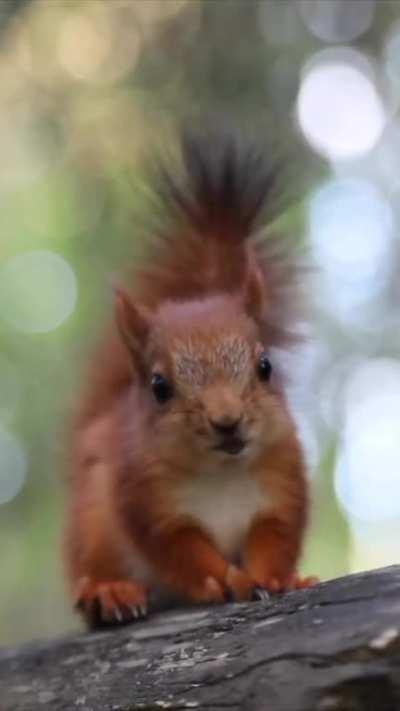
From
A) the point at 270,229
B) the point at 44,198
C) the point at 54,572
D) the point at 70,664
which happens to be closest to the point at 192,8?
the point at 44,198

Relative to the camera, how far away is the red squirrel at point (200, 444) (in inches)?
72.2

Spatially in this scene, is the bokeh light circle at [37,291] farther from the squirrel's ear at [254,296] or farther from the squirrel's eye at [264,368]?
the squirrel's eye at [264,368]

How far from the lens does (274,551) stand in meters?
1.89

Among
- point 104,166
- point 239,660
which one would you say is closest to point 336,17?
point 104,166

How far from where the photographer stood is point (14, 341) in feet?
13.5

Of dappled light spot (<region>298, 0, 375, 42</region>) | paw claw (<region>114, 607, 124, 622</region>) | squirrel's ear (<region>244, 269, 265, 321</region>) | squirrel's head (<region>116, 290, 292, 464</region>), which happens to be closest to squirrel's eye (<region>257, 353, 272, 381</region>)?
squirrel's head (<region>116, 290, 292, 464</region>)

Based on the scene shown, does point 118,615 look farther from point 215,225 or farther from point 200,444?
point 215,225

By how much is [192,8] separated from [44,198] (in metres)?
0.89


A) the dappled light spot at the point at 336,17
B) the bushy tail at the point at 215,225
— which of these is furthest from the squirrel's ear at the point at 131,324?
the dappled light spot at the point at 336,17

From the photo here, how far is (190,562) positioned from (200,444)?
0.20 meters

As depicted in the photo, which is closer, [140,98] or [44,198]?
[140,98]

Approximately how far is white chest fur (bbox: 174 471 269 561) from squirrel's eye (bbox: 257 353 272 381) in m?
0.17

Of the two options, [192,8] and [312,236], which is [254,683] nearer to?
[312,236]

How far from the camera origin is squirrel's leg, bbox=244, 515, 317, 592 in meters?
1.85
